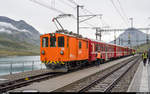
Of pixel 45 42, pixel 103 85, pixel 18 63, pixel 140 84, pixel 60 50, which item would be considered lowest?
pixel 103 85

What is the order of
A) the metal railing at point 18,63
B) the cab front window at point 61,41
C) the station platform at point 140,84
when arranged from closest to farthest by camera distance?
the station platform at point 140,84 < the metal railing at point 18,63 < the cab front window at point 61,41

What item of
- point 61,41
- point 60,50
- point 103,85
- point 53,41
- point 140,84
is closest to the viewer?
point 140,84

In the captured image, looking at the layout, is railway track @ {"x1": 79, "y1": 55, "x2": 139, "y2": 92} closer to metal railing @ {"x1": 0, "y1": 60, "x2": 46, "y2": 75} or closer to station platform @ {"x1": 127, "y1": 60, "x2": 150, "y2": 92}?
station platform @ {"x1": 127, "y1": 60, "x2": 150, "y2": 92}

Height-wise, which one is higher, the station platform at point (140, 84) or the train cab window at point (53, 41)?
the train cab window at point (53, 41)

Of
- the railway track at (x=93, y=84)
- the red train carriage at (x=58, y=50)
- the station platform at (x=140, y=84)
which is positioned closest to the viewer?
the station platform at (x=140, y=84)

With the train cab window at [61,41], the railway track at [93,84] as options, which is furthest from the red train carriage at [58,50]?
the railway track at [93,84]

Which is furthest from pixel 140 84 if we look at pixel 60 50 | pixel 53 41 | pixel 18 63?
pixel 18 63

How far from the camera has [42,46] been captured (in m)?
16.6

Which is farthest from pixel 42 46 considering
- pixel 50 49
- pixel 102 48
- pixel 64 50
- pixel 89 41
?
pixel 102 48

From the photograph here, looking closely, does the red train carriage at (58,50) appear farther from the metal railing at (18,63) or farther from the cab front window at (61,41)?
the metal railing at (18,63)

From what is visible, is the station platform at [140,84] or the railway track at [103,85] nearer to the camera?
the station platform at [140,84]

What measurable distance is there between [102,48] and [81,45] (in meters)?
8.82

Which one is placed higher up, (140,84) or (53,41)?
(53,41)

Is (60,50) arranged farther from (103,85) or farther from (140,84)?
(140,84)
